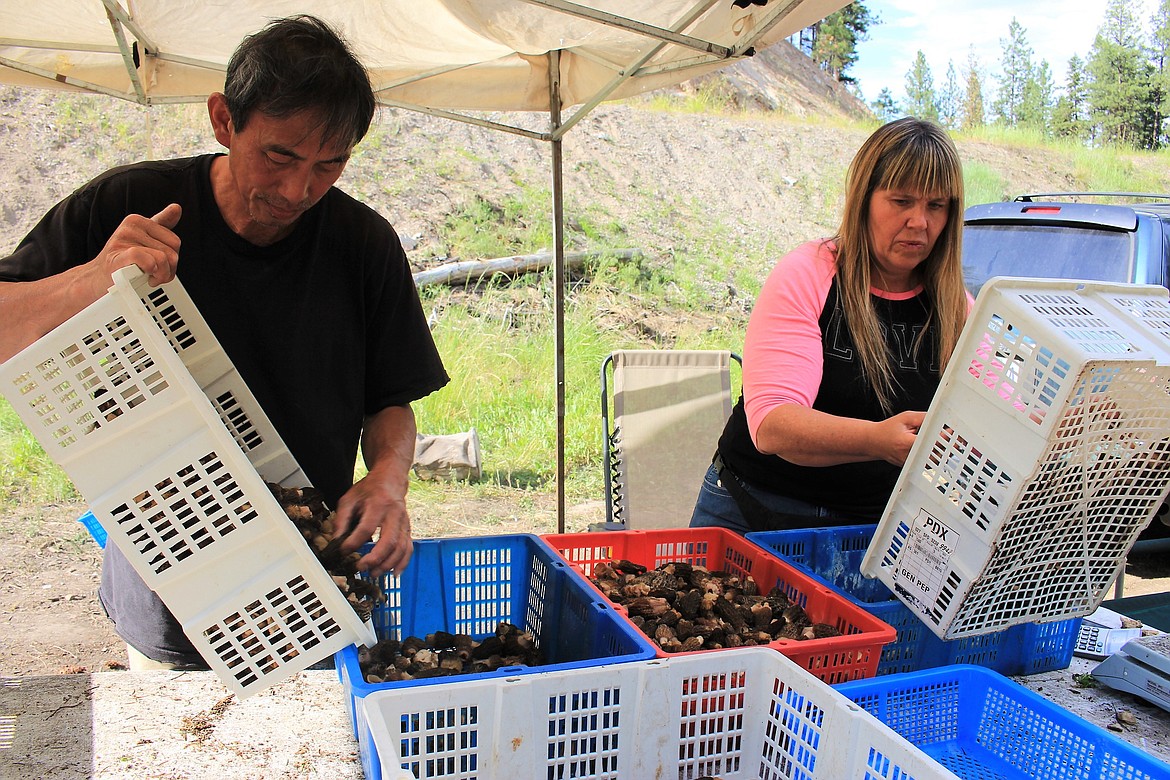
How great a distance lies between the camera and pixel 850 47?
29828 millimetres

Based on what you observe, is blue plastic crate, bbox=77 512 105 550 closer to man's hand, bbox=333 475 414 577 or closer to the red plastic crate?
man's hand, bbox=333 475 414 577

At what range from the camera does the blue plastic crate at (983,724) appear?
131 centimetres

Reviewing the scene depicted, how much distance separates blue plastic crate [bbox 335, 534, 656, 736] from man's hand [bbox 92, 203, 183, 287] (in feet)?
2.44

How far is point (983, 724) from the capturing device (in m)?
1.46

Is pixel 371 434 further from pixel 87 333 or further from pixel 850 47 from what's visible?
pixel 850 47

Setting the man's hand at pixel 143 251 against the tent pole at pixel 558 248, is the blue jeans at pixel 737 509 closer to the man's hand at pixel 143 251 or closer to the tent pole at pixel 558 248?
the man's hand at pixel 143 251

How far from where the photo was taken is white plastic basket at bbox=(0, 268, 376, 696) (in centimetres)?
111

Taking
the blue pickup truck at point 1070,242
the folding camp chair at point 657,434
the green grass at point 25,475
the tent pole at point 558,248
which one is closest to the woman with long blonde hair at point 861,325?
the folding camp chair at point 657,434

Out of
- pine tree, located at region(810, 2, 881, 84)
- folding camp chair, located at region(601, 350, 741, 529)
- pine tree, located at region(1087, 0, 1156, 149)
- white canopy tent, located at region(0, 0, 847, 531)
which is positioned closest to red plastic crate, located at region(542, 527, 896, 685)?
white canopy tent, located at region(0, 0, 847, 531)

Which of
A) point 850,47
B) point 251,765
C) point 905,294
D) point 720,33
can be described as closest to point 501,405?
point 720,33

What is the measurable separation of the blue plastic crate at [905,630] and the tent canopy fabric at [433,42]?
1.46 meters

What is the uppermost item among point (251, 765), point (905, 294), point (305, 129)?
point (305, 129)

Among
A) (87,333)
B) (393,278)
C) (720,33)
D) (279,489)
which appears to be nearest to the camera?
(87,333)

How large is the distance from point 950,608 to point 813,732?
0.40 metres
